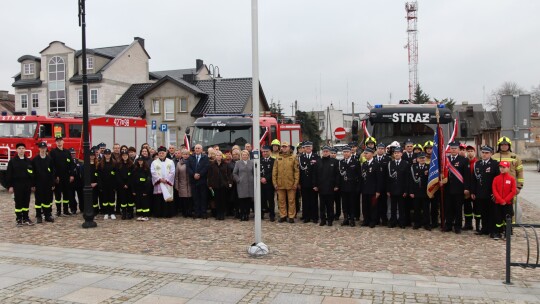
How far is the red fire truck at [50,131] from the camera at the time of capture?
18062 mm

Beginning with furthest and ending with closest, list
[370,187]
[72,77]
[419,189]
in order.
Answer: [72,77], [370,187], [419,189]

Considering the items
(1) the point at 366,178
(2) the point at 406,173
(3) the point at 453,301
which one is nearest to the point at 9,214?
(1) the point at 366,178

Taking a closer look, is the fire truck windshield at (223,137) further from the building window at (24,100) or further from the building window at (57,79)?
the building window at (24,100)

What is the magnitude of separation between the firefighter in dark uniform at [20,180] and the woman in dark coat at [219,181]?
4152mm

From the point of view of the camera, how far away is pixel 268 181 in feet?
38.4

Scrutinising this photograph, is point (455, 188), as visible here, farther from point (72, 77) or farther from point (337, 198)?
point (72, 77)

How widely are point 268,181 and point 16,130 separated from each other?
11718 mm

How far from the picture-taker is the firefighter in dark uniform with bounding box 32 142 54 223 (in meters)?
11.3

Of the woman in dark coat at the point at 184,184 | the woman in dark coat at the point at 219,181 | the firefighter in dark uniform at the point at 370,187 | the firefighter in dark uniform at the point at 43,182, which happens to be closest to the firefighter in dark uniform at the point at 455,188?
the firefighter in dark uniform at the point at 370,187

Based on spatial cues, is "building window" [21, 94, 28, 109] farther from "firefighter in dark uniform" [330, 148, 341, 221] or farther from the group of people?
"firefighter in dark uniform" [330, 148, 341, 221]

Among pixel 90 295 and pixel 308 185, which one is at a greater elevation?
pixel 308 185

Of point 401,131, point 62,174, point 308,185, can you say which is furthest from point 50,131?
point 401,131

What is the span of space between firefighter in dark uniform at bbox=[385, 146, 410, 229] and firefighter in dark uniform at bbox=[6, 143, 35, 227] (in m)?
8.13

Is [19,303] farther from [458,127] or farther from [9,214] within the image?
[458,127]
